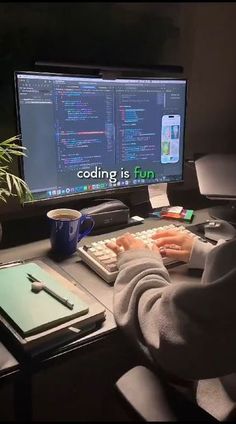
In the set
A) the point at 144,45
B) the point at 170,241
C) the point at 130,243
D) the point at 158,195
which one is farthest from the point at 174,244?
the point at 144,45

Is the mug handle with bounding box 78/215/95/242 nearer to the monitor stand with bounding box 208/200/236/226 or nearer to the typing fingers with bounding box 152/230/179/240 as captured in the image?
the typing fingers with bounding box 152/230/179/240

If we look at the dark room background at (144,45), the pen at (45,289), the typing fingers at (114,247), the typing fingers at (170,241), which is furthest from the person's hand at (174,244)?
the dark room background at (144,45)

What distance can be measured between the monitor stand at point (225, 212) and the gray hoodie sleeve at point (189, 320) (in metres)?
0.65

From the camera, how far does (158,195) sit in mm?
1447

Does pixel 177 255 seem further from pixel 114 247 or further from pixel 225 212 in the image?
pixel 225 212

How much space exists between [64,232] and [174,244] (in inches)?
11.7

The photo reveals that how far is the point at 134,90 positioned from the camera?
1.28 metres

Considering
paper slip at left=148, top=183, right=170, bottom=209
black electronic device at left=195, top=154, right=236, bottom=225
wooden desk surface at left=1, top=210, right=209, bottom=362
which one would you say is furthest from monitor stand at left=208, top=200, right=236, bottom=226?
wooden desk surface at left=1, top=210, right=209, bottom=362

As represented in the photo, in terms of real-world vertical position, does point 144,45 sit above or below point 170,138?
above

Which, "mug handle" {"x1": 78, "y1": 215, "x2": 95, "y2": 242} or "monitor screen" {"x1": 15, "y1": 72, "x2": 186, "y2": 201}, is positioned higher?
"monitor screen" {"x1": 15, "y1": 72, "x2": 186, "y2": 201}

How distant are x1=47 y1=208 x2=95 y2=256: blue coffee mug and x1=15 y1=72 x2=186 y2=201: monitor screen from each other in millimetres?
100

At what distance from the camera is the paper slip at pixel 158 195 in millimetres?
1426

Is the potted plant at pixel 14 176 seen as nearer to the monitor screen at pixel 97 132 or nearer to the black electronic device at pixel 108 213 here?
the monitor screen at pixel 97 132

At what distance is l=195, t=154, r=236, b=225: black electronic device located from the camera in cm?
128
